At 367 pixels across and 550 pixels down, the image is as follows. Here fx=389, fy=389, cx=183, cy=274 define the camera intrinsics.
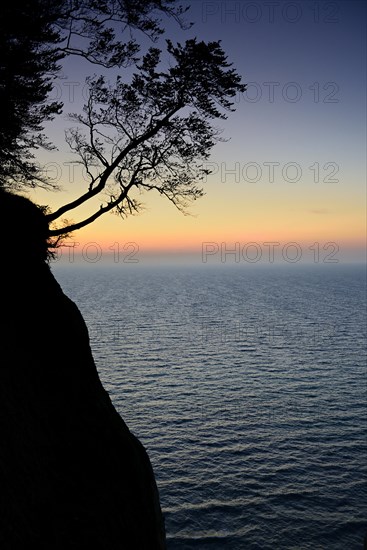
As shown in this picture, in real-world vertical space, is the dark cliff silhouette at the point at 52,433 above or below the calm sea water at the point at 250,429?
above

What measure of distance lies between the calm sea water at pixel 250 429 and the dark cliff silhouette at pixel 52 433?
1589cm

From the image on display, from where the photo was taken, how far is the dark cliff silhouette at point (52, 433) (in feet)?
26.3

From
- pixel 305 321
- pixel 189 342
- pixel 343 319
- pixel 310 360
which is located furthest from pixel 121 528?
pixel 343 319

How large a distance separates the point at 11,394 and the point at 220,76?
12.7 m

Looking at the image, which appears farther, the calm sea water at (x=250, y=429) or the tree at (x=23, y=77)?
the calm sea water at (x=250, y=429)

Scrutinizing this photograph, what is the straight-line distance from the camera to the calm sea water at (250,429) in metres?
25.0

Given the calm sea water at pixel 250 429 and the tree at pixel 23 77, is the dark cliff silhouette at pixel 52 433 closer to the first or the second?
the tree at pixel 23 77

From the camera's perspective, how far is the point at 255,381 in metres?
49.8

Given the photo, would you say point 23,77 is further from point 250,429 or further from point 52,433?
point 250,429

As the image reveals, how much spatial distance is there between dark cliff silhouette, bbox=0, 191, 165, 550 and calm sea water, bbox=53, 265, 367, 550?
625 inches

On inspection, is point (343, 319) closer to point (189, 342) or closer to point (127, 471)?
point (189, 342)

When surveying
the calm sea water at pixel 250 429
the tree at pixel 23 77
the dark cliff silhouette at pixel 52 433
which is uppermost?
the tree at pixel 23 77

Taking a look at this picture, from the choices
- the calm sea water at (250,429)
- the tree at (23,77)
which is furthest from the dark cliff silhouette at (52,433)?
the calm sea water at (250,429)

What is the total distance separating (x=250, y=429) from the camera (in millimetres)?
36906
